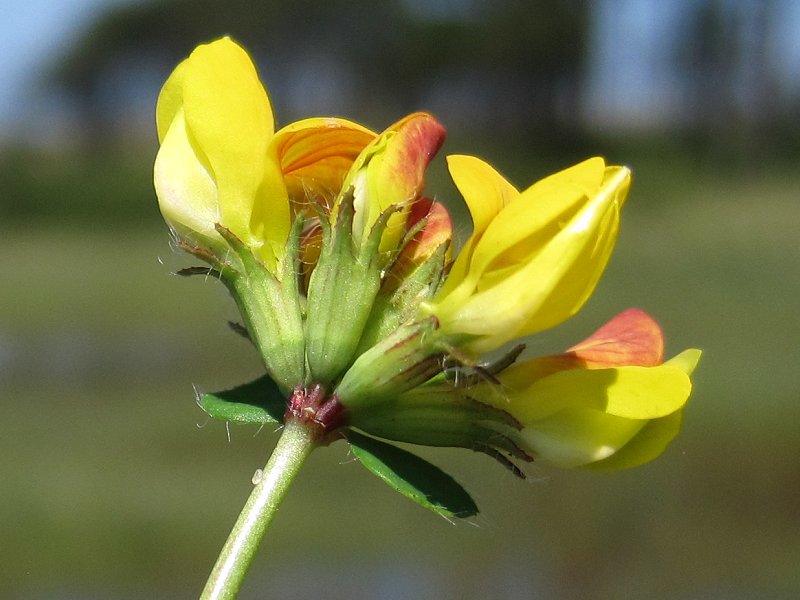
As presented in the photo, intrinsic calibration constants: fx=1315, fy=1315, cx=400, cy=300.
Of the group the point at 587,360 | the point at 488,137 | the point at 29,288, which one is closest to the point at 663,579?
the point at 587,360

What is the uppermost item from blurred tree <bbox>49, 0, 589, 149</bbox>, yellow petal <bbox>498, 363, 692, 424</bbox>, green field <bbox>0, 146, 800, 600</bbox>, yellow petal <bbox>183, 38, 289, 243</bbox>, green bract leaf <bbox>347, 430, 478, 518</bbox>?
blurred tree <bbox>49, 0, 589, 149</bbox>

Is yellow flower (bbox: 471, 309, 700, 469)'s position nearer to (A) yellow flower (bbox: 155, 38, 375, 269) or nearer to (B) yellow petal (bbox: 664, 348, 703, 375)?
(B) yellow petal (bbox: 664, 348, 703, 375)

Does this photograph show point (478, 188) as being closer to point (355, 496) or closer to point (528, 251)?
point (528, 251)

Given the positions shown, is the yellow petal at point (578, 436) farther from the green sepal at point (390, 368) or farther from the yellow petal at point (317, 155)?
the yellow petal at point (317, 155)

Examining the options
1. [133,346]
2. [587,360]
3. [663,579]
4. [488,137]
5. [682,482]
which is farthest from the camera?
[488,137]

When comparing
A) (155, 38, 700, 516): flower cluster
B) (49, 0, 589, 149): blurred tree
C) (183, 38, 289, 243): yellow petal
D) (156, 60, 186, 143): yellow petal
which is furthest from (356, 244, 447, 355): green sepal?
(49, 0, 589, 149): blurred tree

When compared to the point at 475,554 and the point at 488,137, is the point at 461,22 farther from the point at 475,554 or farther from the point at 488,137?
the point at 475,554
